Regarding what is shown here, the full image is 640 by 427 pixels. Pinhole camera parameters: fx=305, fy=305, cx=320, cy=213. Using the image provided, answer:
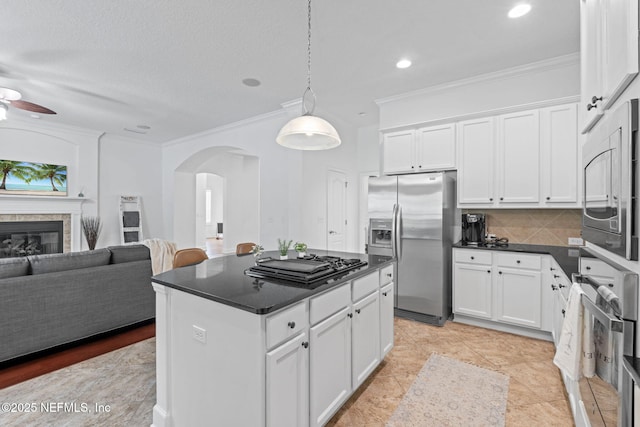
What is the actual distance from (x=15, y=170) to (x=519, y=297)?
794 cm

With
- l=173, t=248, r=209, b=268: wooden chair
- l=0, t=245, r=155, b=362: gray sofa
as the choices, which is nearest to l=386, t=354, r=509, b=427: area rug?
l=173, t=248, r=209, b=268: wooden chair

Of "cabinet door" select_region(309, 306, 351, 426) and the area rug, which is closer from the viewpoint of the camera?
"cabinet door" select_region(309, 306, 351, 426)

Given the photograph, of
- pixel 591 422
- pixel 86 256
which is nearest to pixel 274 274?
pixel 591 422

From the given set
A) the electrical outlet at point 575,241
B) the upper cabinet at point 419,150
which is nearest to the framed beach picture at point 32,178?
the upper cabinet at point 419,150

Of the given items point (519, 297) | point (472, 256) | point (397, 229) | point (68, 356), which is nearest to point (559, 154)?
point (472, 256)

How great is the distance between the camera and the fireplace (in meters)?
5.39

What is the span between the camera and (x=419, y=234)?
11.8ft

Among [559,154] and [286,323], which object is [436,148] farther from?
[286,323]

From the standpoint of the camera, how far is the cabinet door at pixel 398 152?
4055mm

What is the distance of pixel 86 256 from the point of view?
3.01 metres

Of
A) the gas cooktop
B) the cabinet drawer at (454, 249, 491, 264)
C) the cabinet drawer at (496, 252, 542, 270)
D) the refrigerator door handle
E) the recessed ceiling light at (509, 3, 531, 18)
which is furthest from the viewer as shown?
the refrigerator door handle

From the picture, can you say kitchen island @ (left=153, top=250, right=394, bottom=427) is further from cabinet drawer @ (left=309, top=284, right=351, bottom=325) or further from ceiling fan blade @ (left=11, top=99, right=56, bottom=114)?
ceiling fan blade @ (left=11, top=99, right=56, bottom=114)

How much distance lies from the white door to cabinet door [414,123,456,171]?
1.64 meters

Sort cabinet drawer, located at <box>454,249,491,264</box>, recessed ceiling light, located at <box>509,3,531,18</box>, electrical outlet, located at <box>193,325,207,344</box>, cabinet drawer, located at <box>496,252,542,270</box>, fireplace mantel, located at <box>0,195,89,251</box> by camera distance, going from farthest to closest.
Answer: fireplace mantel, located at <box>0,195,89,251</box>
cabinet drawer, located at <box>454,249,491,264</box>
cabinet drawer, located at <box>496,252,542,270</box>
recessed ceiling light, located at <box>509,3,531,18</box>
electrical outlet, located at <box>193,325,207,344</box>
